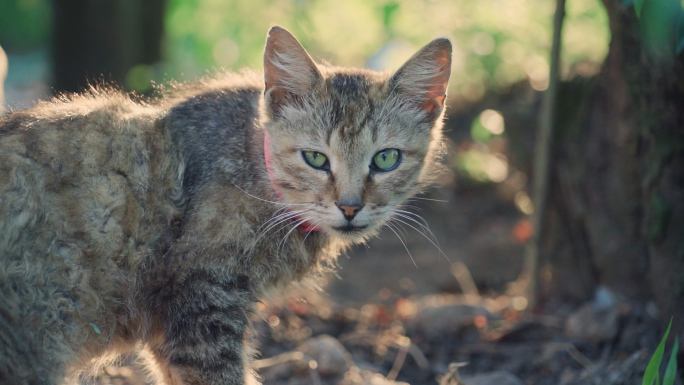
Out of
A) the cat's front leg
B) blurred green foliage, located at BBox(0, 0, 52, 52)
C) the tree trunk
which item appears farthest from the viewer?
blurred green foliage, located at BBox(0, 0, 52, 52)

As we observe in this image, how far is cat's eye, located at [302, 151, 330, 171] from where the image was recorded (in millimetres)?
2904

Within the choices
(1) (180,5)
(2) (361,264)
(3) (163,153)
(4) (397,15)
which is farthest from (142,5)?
(3) (163,153)

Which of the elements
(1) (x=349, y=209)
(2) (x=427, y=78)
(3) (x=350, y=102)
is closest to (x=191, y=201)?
(1) (x=349, y=209)

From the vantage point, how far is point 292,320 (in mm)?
4434

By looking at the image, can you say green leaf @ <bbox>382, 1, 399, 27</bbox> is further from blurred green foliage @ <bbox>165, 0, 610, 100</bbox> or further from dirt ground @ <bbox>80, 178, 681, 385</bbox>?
dirt ground @ <bbox>80, 178, 681, 385</bbox>

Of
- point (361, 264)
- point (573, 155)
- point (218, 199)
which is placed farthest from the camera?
point (361, 264)

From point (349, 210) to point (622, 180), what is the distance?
218 cm

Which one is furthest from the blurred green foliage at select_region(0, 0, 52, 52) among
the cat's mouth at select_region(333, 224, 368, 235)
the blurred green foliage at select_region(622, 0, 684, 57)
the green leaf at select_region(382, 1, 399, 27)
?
the blurred green foliage at select_region(622, 0, 684, 57)

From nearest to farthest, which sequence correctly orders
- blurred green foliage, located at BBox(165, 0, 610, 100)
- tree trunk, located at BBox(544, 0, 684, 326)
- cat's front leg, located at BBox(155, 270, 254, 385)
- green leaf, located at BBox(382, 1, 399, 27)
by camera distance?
cat's front leg, located at BBox(155, 270, 254, 385) → tree trunk, located at BBox(544, 0, 684, 326) → blurred green foliage, located at BBox(165, 0, 610, 100) → green leaf, located at BBox(382, 1, 399, 27)

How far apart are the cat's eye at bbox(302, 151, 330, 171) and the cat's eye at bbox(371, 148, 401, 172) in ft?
0.79

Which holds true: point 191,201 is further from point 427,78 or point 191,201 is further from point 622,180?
point 622,180

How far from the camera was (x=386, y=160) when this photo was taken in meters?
3.00

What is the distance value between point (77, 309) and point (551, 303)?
3.62 m

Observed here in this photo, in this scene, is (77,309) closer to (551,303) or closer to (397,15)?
(551,303)
